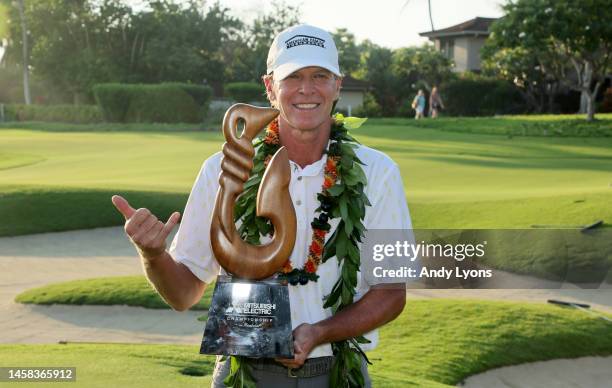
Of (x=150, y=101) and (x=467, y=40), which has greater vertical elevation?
(x=467, y=40)

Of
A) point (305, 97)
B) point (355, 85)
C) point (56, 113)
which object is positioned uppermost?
point (305, 97)

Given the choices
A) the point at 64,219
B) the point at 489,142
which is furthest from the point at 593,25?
the point at 64,219

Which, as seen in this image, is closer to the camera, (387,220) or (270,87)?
(387,220)

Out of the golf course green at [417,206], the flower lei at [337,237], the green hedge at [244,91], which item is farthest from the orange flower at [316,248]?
the green hedge at [244,91]

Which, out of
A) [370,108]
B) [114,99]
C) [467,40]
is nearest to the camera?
[114,99]

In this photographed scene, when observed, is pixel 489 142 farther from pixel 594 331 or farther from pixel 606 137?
pixel 594 331

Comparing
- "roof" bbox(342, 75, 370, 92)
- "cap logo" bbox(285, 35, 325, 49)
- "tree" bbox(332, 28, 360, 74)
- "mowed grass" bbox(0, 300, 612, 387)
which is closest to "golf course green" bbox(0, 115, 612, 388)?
"mowed grass" bbox(0, 300, 612, 387)

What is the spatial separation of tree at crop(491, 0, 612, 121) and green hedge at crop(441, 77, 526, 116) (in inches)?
465

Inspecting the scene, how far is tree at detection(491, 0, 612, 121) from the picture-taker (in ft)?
Answer: 105

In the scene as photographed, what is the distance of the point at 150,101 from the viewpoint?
43.6 metres

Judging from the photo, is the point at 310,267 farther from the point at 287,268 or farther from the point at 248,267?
the point at 248,267

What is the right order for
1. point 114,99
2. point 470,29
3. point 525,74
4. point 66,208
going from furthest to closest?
point 470,29 < point 525,74 < point 114,99 < point 66,208

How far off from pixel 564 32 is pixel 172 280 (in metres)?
30.8

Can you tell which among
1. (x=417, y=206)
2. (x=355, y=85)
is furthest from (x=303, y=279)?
(x=355, y=85)
